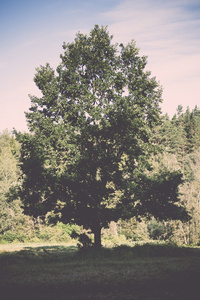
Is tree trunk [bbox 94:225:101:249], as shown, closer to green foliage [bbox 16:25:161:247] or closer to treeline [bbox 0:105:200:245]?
green foliage [bbox 16:25:161:247]

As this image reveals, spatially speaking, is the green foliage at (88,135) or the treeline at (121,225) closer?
the green foliage at (88,135)

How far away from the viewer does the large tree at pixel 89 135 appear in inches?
603

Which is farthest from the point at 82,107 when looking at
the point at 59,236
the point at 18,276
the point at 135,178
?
the point at 59,236

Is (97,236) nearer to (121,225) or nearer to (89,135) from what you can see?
(89,135)

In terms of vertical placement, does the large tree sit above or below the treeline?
above

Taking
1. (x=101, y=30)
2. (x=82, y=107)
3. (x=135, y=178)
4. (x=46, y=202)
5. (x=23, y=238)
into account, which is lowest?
(x=23, y=238)

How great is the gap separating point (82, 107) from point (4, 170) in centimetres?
3658

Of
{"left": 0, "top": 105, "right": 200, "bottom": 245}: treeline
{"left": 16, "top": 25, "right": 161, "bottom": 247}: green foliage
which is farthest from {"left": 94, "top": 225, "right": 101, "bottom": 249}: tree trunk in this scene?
{"left": 0, "top": 105, "right": 200, "bottom": 245}: treeline

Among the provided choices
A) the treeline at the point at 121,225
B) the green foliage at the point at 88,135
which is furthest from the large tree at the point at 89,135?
the treeline at the point at 121,225

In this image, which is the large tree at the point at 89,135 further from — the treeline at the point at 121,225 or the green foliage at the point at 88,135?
the treeline at the point at 121,225

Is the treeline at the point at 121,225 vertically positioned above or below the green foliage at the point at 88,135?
below

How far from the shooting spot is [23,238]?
1519 inches

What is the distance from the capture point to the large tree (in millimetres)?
15305

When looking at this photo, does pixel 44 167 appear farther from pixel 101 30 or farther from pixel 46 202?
pixel 101 30
